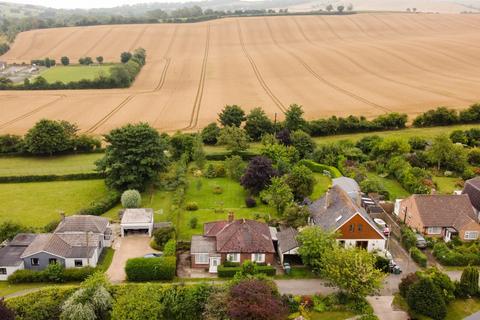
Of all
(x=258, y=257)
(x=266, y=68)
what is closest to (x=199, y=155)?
(x=258, y=257)

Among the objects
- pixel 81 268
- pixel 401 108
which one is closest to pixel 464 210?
pixel 81 268

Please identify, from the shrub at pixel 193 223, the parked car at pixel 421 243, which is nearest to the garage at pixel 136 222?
the shrub at pixel 193 223

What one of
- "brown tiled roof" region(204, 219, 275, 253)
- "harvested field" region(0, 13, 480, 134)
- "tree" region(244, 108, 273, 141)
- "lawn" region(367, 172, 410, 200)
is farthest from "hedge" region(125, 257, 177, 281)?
"harvested field" region(0, 13, 480, 134)

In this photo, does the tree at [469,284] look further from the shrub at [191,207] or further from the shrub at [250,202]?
the shrub at [191,207]

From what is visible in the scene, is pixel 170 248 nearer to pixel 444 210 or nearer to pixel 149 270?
pixel 149 270

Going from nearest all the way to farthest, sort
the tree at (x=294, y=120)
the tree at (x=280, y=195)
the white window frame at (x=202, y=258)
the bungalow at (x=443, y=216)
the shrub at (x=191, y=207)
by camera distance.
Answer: the white window frame at (x=202, y=258) → the bungalow at (x=443, y=216) → the tree at (x=280, y=195) → the shrub at (x=191, y=207) → the tree at (x=294, y=120)
